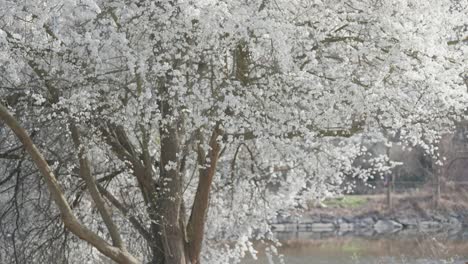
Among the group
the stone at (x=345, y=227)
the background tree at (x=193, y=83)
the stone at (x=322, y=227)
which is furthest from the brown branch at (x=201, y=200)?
the stone at (x=345, y=227)

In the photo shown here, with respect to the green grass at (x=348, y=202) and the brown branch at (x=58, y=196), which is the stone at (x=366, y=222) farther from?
the brown branch at (x=58, y=196)

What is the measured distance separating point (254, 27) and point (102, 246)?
2733 millimetres

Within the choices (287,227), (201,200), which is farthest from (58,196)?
(287,227)

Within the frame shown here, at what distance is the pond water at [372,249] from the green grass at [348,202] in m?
5.68

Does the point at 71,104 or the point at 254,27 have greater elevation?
the point at 254,27

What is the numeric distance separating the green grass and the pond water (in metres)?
5.68

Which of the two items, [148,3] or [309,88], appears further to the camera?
[309,88]

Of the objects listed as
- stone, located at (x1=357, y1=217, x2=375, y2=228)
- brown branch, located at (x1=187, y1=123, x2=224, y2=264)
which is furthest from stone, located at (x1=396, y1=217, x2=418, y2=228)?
brown branch, located at (x1=187, y1=123, x2=224, y2=264)

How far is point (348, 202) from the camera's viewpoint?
37875 millimetres

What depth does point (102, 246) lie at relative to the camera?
8086mm

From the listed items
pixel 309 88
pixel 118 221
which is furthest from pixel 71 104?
pixel 118 221

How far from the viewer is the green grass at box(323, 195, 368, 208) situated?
37625 mm

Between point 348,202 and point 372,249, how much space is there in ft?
40.8

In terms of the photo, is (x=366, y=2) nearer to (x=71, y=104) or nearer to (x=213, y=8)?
(x=213, y=8)
